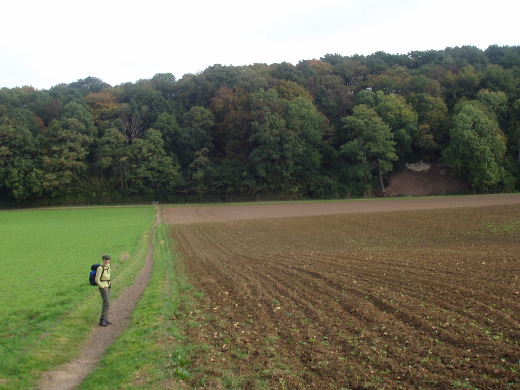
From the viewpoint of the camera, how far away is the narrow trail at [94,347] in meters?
8.02

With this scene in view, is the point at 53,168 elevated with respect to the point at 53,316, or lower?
elevated

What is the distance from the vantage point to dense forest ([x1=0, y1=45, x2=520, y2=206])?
68.3 metres

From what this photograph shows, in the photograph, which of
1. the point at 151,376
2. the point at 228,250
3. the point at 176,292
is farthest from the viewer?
the point at 228,250

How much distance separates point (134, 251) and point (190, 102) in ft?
220

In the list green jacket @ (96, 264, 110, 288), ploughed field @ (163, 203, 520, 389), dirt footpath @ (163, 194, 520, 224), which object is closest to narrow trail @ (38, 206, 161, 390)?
green jacket @ (96, 264, 110, 288)

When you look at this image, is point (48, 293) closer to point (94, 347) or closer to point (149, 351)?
point (94, 347)

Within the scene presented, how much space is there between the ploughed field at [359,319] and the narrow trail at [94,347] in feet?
6.87

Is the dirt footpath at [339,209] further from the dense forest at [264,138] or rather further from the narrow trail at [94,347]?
the narrow trail at [94,347]

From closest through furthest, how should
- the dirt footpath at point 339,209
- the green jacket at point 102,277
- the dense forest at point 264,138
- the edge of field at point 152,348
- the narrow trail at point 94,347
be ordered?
the edge of field at point 152,348, the narrow trail at point 94,347, the green jacket at point 102,277, the dirt footpath at point 339,209, the dense forest at point 264,138

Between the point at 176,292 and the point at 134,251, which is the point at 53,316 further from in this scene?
the point at 134,251

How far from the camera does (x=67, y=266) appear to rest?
20.7m

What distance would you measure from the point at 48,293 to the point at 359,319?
11.6 metres

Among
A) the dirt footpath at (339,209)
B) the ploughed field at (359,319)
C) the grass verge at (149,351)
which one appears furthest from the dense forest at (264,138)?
the grass verge at (149,351)

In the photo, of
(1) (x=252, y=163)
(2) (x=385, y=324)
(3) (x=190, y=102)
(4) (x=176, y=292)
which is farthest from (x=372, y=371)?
(3) (x=190, y=102)
